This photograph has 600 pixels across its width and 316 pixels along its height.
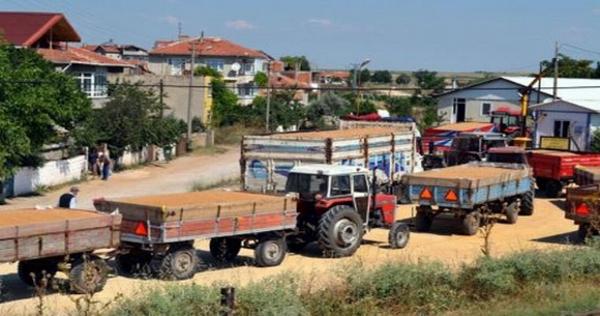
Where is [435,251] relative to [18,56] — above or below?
below

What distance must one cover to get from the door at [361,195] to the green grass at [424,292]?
5344 millimetres

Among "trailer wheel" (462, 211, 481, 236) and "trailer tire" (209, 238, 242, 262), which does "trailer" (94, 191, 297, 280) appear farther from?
"trailer wheel" (462, 211, 481, 236)

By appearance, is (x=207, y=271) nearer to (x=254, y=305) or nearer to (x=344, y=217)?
(x=344, y=217)

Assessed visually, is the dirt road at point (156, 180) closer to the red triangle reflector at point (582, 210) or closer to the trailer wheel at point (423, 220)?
the trailer wheel at point (423, 220)

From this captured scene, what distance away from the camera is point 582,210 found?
2281cm

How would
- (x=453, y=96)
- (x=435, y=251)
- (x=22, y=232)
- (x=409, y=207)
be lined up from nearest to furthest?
(x=22, y=232) → (x=435, y=251) → (x=409, y=207) → (x=453, y=96)

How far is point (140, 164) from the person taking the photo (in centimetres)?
4947

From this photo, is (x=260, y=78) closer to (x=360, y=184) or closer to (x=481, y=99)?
(x=481, y=99)

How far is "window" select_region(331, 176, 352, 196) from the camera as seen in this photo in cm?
2077

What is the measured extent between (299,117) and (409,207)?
46.6m

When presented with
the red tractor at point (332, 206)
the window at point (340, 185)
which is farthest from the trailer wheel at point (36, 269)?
the window at point (340, 185)

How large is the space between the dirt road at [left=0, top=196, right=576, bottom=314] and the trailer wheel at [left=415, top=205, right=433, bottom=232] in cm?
24

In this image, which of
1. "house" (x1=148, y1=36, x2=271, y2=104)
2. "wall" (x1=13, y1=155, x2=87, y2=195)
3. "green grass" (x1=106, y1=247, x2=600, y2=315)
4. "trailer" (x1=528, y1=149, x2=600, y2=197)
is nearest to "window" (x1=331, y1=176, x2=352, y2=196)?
"green grass" (x1=106, y1=247, x2=600, y2=315)

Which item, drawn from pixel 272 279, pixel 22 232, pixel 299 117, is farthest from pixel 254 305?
pixel 299 117
